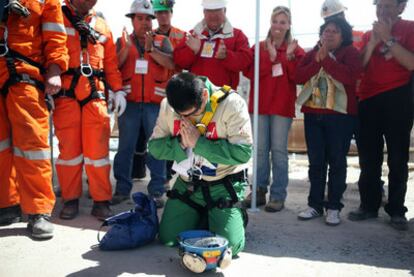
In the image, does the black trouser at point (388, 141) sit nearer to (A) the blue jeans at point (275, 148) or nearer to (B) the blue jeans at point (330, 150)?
(B) the blue jeans at point (330, 150)

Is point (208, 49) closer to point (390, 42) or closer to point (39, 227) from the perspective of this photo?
point (390, 42)

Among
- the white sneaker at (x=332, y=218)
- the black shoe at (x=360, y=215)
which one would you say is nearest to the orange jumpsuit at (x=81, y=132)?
the white sneaker at (x=332, y=218)

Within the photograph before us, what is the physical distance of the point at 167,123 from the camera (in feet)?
11.3

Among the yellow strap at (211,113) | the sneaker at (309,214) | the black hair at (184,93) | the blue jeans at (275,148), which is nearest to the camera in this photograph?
the black hair at (184,93)

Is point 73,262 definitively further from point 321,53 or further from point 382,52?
point 382,52

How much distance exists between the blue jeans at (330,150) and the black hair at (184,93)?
167 cm

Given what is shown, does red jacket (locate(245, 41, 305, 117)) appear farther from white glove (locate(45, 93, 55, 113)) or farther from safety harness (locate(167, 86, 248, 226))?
white glove (locate(45, 93, 55, 113))

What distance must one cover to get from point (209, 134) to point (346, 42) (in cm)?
176

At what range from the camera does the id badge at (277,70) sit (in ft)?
14.7

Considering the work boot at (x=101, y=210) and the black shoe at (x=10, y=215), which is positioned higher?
the black shoe at (x=10, y=215)

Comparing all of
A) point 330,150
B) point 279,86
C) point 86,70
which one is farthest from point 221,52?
point 330,150

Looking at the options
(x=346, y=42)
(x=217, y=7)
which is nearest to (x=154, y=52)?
(x=217, y=7)

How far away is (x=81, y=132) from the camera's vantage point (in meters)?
4.05

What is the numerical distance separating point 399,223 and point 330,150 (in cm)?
89
